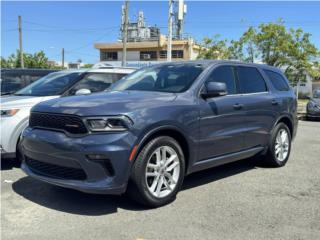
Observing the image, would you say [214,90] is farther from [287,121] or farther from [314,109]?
[314,109]

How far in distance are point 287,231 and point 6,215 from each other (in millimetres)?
2967

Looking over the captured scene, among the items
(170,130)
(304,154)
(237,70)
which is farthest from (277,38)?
(170,130)

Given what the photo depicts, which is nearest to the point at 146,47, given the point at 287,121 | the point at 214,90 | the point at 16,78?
the point at 16,78

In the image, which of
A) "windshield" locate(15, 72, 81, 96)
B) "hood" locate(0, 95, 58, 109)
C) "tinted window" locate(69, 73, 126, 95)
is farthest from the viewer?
"tinted window" locate(69, 73, 126, 95)

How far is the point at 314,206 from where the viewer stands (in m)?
4.62

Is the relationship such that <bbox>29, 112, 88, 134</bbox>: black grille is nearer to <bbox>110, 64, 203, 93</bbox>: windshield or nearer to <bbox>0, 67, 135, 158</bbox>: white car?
<bbox>110, 64, 203, 93</bbox>: windshield

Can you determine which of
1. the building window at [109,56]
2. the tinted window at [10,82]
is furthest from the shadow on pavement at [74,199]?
the building window at [109,56]

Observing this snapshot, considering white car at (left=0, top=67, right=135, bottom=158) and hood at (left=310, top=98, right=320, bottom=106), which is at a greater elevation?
white car at (left=0, top=67, right=135, bottom=158)

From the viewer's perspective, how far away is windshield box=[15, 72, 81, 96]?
7.00m

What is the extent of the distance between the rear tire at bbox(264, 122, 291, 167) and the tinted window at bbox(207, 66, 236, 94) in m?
1.37

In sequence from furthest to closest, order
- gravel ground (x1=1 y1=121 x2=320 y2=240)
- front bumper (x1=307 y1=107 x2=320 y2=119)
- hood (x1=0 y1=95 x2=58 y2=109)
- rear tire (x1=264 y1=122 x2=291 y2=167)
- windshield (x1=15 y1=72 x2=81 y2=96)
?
1. front bumper (x1=307 y1=107 x2=320 y2=119)
2. windshield (x1=15 y1=72 x2=81 y2=96)
3. rear tire (x1=264 y1=122 x2=291 y2=167)
4. hood (x1=0 y1=95 x2=58 y2=109)
5. gravel ground (x1=1 y1=121 x2=320 y2=240)

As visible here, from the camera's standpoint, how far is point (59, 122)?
424cm

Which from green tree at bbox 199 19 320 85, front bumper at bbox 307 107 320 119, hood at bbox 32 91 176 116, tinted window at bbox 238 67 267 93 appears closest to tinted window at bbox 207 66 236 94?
tinted window at bbox 238 67 267 93

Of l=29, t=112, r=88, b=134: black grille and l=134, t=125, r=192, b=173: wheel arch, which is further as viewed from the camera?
l=134, t=125, r=192, b=173: wheel arch
